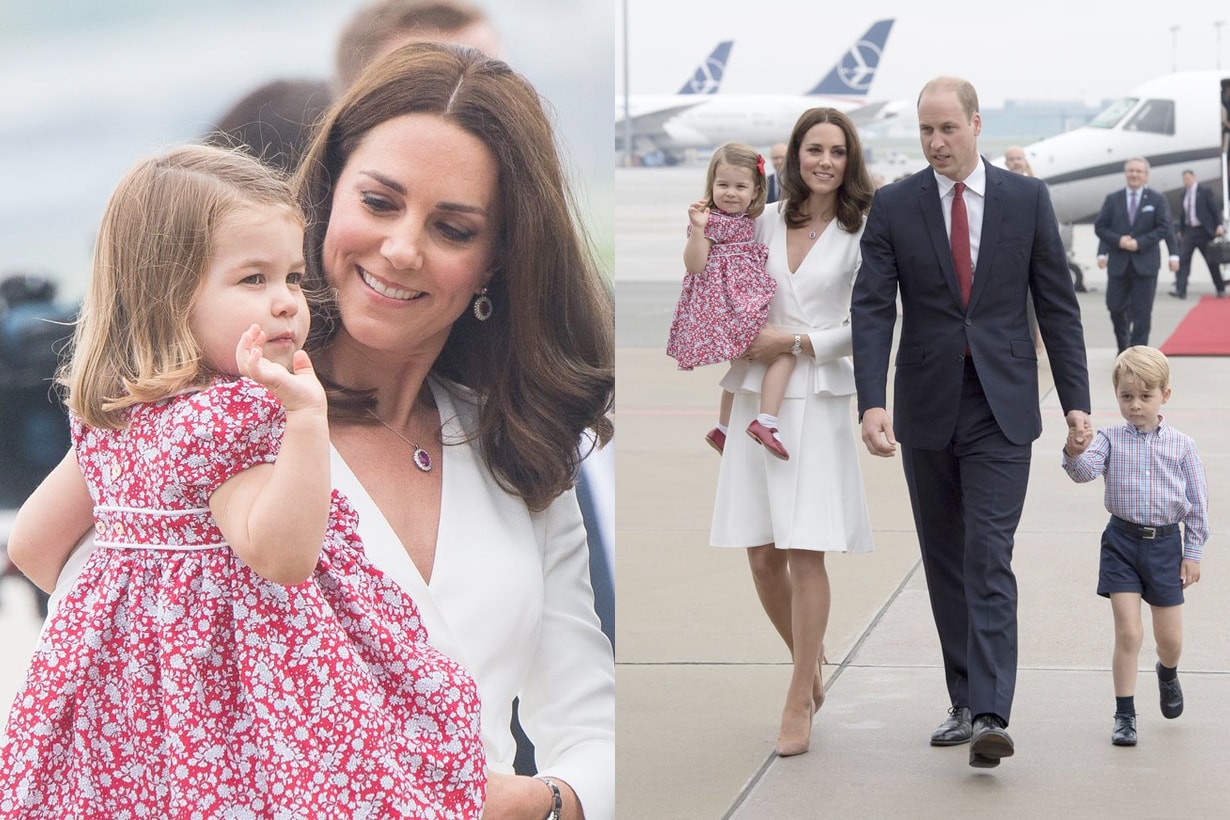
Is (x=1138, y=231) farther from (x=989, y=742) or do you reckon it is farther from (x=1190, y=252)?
(x=989, y=742)

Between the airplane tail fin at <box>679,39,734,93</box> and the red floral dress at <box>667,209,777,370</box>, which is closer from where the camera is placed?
the red floral dress at <box>667,209,777,370</box>

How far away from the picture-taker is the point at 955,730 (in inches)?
204

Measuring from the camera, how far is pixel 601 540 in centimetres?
303

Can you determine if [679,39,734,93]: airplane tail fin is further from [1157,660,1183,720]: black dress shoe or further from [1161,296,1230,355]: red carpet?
[1157,660,1183,720]: black dress shoe

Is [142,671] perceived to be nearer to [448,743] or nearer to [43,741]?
[43,741]

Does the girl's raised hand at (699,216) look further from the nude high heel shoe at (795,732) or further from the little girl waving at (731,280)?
the nude high heel shoe at (795,732)

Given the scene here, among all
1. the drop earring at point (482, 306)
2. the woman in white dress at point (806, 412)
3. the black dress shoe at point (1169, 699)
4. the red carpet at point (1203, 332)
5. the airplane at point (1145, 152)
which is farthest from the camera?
the airplane at point (1145, 152)

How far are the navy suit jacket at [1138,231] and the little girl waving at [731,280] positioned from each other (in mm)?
10278

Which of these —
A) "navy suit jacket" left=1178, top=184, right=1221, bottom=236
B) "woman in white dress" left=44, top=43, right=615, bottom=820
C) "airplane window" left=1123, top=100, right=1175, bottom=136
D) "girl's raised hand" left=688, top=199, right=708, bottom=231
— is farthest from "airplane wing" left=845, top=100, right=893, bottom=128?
"woman in white dress" left=44, top=43, right=615, bottom=820

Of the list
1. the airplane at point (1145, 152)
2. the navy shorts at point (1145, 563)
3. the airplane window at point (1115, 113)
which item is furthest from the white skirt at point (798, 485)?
the airplane window at point (1115, 113)

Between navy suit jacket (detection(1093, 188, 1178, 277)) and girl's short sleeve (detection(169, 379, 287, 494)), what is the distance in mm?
13302

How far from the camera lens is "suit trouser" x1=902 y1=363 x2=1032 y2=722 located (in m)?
4.75

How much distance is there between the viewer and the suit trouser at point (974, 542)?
4.75 metres

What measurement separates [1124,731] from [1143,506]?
2.33ft
